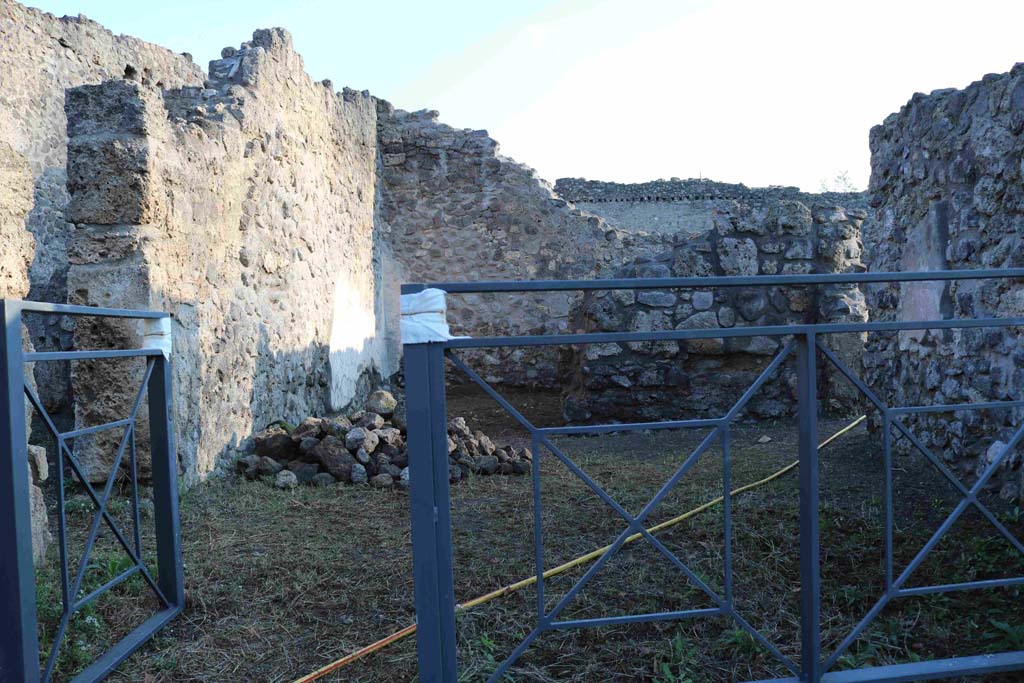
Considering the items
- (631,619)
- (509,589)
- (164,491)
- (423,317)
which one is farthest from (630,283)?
(164,491)

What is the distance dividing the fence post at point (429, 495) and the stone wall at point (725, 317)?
449 centimetres

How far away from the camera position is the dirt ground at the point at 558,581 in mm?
2342

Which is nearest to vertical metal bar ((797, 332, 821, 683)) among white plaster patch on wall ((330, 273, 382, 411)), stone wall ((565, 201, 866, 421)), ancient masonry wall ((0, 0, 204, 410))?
stone wall ((565, 201, 866, 421))

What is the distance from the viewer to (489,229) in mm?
9070

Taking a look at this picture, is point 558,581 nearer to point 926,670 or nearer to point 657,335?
point 926,670

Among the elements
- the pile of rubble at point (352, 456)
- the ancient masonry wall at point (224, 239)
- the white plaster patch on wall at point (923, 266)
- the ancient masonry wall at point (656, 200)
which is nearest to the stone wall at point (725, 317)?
the pile of rubble at point (352, 456)

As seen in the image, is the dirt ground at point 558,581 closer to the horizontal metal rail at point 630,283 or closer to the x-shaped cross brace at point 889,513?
the x-shaped cross brace at point 889,513

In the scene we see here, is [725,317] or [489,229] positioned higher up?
[489,229]

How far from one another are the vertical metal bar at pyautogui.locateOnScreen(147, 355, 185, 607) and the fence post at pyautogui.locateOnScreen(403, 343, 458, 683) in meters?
1.43

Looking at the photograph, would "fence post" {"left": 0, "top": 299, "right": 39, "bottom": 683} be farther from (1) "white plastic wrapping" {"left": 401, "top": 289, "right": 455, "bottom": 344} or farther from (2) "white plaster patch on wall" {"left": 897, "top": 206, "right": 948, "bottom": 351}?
(2) "white plaster patch on wall" {"left": 897, "top": 206, "right": 948, "bottom": 351}

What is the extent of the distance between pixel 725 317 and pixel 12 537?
536 cm

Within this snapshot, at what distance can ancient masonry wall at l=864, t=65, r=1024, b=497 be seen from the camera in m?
3.32

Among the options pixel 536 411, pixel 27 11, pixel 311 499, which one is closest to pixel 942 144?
pixel 311 499

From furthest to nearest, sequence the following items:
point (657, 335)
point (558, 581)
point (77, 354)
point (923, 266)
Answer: point (923, 266), point (558, 581), point (77, 354), point (657, 335)
